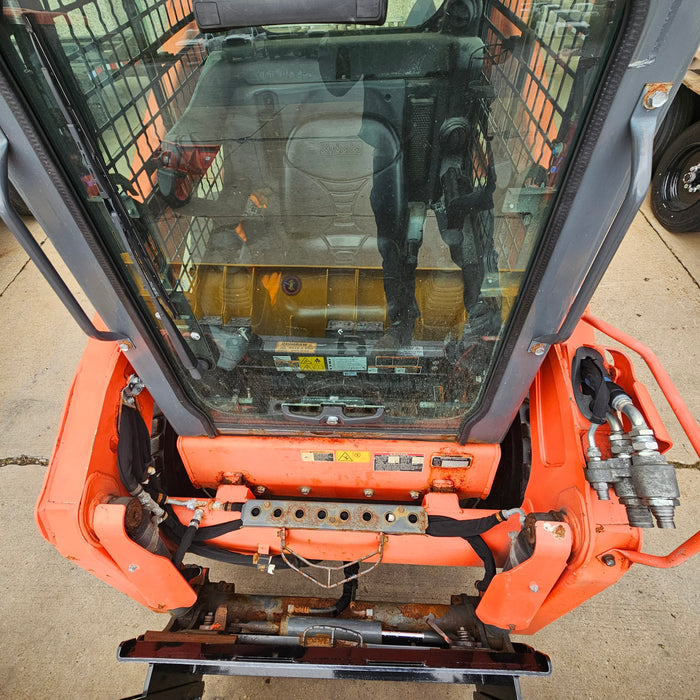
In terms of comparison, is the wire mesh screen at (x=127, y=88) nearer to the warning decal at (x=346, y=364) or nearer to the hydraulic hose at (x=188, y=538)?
the warning decal at (x=346, y=364)

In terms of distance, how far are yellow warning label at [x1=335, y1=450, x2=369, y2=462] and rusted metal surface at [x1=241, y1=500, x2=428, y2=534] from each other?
164 mm

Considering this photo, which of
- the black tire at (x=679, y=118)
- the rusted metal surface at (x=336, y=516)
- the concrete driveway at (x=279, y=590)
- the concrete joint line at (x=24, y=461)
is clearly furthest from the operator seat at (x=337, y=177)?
the black tire at (x=679, y=118)

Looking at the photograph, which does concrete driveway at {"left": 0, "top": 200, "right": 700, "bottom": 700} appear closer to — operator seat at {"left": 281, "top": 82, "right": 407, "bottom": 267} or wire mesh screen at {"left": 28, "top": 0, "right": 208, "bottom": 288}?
operator seat at {"left": 281, "top": 82, "right": 407, "bottom": 267}

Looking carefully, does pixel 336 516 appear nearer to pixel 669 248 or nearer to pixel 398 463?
pixel 398 463

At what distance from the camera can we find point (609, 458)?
1.31 metres

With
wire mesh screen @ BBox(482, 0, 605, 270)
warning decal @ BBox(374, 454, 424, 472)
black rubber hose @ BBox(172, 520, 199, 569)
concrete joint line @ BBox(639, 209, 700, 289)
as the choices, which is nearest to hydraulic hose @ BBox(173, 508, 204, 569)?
black rubber hose @ BBox(172, 520, 199, 569)

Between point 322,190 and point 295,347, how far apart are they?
49 centimetres

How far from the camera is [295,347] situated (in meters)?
1.49

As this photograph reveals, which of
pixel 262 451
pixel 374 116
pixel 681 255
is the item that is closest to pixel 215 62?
pixel 374 116

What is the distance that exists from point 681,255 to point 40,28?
4477mm

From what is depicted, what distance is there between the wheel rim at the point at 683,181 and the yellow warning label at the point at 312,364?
395 cm

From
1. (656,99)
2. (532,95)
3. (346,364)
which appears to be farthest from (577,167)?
(346,364)

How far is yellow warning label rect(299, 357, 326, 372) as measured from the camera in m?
1.51

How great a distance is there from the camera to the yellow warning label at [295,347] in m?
1.49
